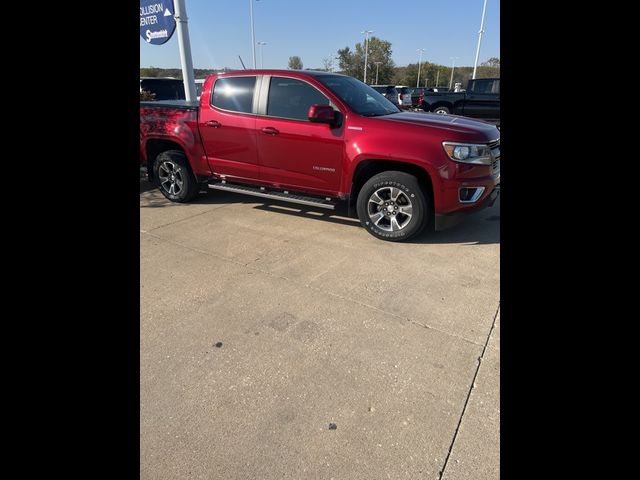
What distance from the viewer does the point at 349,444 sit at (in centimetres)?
196

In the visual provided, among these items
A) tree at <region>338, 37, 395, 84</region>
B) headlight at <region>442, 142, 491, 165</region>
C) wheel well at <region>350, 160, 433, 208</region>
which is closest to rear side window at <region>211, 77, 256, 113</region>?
wheel well at <region>350, 160, 433, 208</region>

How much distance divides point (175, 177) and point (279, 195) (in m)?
1.95

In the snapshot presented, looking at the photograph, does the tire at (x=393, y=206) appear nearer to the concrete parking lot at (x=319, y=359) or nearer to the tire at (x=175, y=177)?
the concrete parking lot at (x=319, y=359)

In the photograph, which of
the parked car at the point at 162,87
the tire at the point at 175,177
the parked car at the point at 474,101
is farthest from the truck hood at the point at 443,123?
the parked car at the point at 474,101

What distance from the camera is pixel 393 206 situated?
4.44m

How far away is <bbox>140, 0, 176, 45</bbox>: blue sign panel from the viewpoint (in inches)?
296

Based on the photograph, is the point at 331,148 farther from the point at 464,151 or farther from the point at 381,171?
the point at 464,151

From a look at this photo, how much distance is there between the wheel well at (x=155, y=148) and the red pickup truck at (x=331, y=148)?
0.23 feet

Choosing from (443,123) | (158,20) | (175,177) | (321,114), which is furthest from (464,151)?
(158,20)

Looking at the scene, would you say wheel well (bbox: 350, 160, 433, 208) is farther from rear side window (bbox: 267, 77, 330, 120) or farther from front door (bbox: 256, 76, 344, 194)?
rear side window (bbox: 267, 77, 330, 120)

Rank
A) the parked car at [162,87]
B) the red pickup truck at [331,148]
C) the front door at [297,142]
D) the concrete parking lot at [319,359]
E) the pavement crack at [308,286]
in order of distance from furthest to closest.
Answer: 1. the parked car at [162,87]
2. the front door at [297,142]
3. the red pickup truck at [331,148]
4. the pavement crack at [308,286]
5. the concrete parking lot at [319,359]

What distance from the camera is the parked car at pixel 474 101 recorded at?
13844 mm

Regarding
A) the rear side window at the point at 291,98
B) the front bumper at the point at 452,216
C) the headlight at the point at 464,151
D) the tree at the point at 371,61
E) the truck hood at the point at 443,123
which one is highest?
the tree at the point at 371,61
